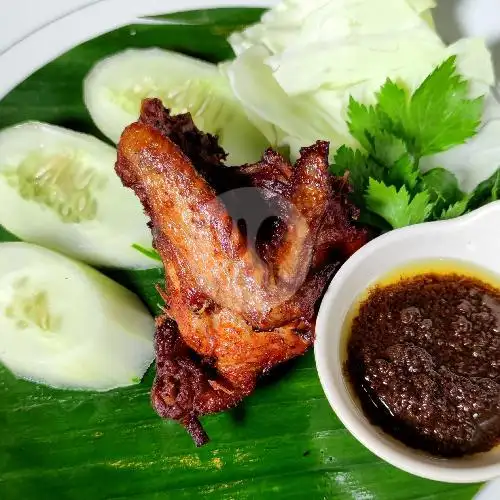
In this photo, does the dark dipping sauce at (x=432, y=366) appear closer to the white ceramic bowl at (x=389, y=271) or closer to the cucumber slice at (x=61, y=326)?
the white ceramic bowl at (x=389, y=271)

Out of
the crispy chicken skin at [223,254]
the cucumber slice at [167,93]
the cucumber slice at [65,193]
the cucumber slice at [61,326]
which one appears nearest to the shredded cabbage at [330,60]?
the cucumber slice at [167,93]

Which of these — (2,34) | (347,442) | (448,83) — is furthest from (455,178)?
(2,34)

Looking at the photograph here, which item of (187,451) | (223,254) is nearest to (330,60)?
(223,254)

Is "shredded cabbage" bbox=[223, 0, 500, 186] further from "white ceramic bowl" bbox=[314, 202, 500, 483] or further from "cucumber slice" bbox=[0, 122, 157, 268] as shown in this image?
"cucumber slice" bbox=[0, 122, 157, 268]

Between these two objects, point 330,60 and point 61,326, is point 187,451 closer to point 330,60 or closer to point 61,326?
point 61,326

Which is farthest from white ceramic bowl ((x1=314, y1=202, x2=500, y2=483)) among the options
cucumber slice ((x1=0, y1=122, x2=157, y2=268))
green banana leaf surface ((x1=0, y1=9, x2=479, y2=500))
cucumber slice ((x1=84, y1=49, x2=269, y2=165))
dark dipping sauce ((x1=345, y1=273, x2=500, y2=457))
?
cucumber slice ((x1=0, y1=122, x2=157, y2=268))

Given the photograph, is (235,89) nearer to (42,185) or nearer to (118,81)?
(118,81)

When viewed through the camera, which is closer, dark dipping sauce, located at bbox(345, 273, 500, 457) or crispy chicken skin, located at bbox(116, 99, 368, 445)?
crispy chicken skin, located at bbox(116, 99, 368, 445)
